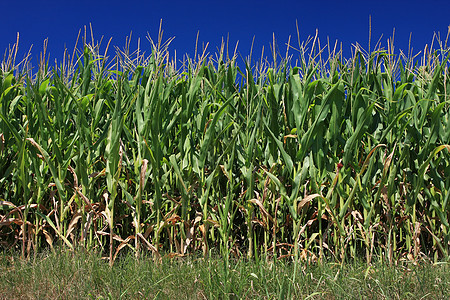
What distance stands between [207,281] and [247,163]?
867 millimetres

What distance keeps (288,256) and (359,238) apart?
0.55 m

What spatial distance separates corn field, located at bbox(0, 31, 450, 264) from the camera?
8.67ft

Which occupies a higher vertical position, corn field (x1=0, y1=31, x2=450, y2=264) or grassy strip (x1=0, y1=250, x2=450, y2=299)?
corn field (x1=0, y1=31, x2=450, y2=264)

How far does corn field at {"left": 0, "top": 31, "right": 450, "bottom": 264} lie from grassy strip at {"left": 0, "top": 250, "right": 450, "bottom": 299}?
215 millimetres

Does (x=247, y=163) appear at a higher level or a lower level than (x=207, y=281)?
higher

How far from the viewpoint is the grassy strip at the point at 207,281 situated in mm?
2154

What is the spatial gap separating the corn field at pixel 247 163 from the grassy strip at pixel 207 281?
0.21 m

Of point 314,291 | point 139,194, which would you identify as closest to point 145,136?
point 139,194

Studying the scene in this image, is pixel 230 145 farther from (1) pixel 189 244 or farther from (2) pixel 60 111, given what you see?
(2) pixel 60 111

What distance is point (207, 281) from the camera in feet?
7.25

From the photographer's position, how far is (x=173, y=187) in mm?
2898

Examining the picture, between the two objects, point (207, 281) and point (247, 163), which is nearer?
point (207, 281)

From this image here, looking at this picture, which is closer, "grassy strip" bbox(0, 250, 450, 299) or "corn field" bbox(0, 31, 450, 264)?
"grassy strip" bbox(0, 250, 450, 299)

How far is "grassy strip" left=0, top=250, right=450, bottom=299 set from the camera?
215 cm
